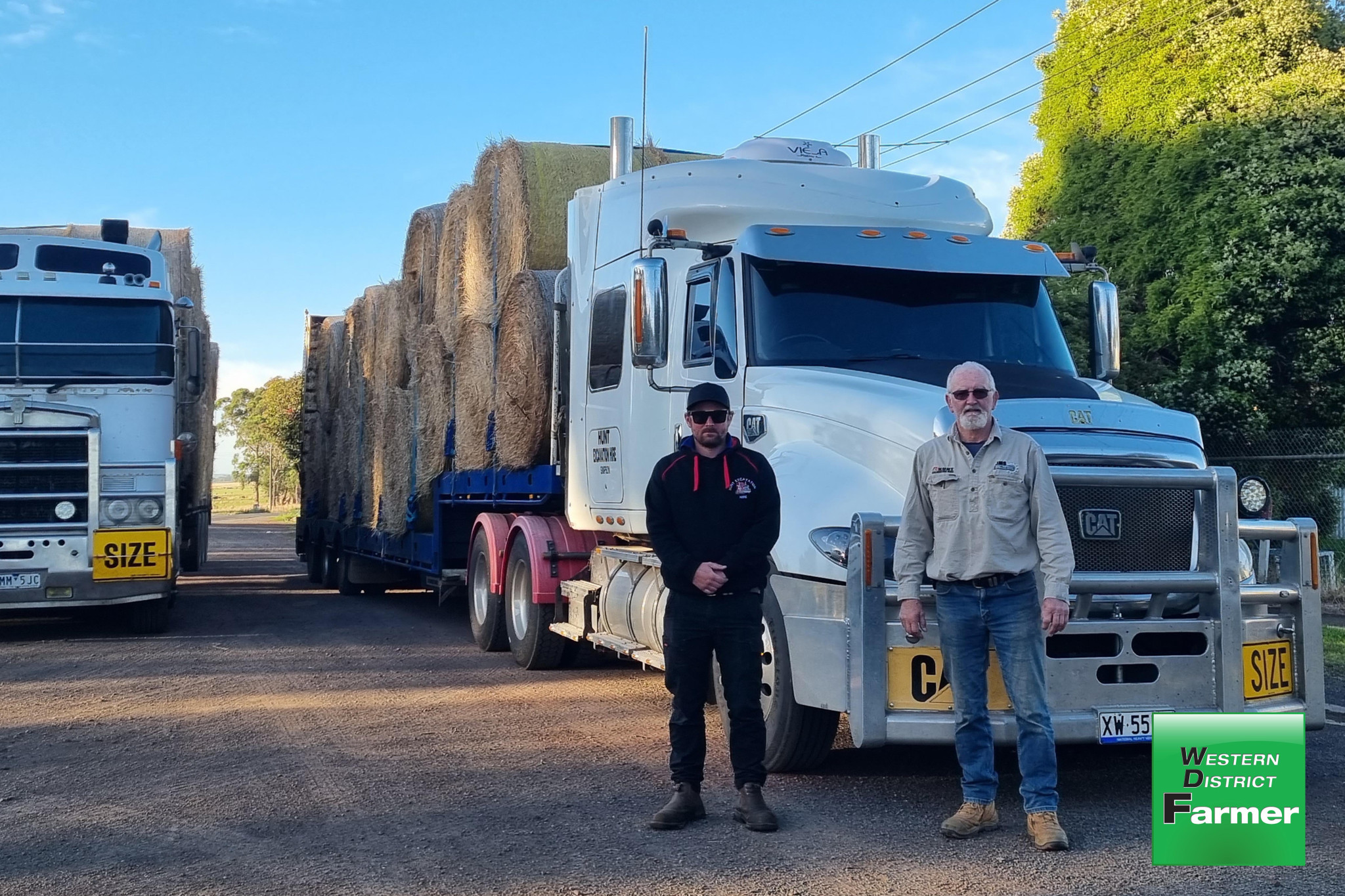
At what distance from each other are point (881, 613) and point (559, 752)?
2.35m

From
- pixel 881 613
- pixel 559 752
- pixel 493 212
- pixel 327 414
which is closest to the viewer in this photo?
pixel 881 613

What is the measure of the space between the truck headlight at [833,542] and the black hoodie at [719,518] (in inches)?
14.0

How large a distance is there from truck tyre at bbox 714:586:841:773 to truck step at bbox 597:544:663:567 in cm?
154

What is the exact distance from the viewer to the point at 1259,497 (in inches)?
249

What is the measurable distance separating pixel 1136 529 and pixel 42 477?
9637 millimetres

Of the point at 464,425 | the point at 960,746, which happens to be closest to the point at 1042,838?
the point at 960,746

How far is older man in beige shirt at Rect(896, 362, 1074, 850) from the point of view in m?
5.14

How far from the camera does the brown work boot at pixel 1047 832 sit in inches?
199

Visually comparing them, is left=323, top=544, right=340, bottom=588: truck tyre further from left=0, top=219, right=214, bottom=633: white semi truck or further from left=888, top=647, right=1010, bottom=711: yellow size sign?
left=888, top=647, right=1010, bottom=711: yellow size sign

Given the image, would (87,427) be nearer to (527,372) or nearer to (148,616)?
(148,616)

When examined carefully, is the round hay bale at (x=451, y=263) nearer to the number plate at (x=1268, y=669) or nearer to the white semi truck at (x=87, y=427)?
the white semi truck at (x=87, y=427)

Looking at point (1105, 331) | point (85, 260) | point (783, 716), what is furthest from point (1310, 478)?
point (85, 260)

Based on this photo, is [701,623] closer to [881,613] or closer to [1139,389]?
[881,613]

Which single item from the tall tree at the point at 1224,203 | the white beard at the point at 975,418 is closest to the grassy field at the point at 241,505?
the tall tree at the point at 1224,203
